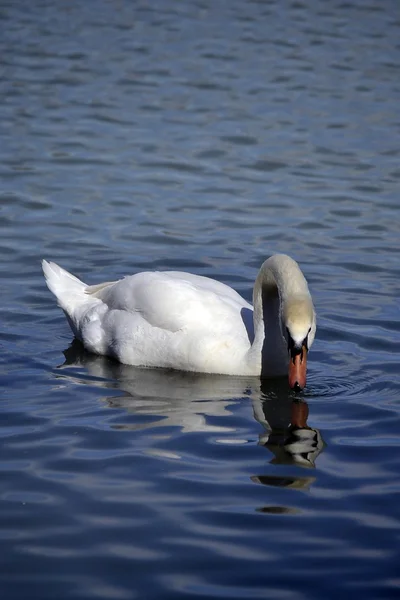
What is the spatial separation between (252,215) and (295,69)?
24.6 feet

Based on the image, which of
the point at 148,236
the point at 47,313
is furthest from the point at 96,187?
the point at 47,313

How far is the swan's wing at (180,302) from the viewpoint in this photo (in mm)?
8352

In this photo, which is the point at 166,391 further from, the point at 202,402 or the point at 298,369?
the point at 298,369

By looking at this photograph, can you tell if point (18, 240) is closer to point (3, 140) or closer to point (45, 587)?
point (3, 140)

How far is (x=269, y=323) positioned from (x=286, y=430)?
44.5 inches

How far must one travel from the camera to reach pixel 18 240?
460 inches

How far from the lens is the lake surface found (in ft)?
18.4

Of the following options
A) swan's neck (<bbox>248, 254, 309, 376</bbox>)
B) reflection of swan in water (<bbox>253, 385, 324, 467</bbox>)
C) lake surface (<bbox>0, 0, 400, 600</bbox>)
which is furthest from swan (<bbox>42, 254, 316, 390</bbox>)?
reflection of swan in water (<bbox>253, 385, 324, 467</bbox>)

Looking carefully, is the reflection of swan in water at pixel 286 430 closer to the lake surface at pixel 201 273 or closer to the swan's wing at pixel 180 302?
the lake surface at pixel 201 273

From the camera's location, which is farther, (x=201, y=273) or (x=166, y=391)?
(x=201, y=273)

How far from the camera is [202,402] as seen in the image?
7.74m

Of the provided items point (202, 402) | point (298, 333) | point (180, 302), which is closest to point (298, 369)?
point (298, 333)

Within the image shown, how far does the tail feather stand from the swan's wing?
401 mm

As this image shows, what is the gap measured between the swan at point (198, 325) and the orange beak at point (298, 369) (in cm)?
22
